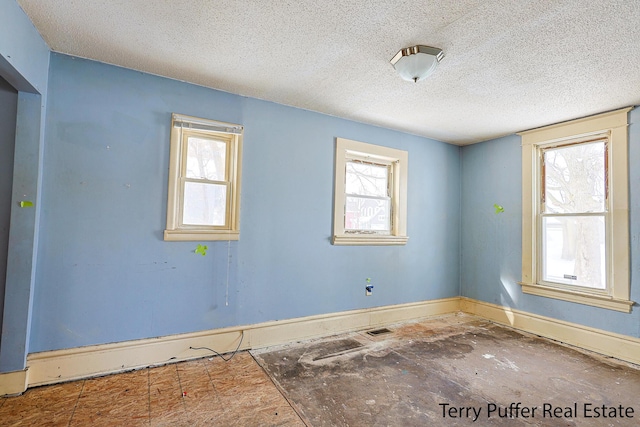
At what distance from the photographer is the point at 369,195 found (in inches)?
154

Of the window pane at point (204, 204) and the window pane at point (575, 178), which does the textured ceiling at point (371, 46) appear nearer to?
the window pane at point (575, 178)

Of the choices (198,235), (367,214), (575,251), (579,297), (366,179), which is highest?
(366,179)

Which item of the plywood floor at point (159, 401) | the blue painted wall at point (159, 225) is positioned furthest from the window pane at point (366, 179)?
the plywood floor at point (159, 401)

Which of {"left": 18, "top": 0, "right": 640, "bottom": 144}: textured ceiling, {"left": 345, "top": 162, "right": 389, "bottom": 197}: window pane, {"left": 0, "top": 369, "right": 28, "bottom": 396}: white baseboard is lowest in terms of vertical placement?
{"left": 0, "top": 369, "right": 28, "bottom": 396}: white baseboard

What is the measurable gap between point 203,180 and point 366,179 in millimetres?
1965

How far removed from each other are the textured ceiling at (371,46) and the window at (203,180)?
439 millimetres

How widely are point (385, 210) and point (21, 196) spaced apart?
138 inches

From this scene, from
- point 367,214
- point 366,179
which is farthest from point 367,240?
point 366,179

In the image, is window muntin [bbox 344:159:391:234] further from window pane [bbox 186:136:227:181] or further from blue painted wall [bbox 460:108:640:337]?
window pane [bbox 186:136:227:181]

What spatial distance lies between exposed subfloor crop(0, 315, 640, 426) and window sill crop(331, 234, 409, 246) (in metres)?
1.11

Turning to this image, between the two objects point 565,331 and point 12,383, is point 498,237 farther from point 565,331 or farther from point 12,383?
point 12,383

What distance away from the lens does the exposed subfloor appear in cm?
198

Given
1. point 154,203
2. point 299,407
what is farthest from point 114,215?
point 299,407

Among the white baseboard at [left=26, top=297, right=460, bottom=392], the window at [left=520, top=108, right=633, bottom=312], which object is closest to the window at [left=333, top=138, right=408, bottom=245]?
the white baseboard at [left=26, top=297, right=460, bottom=392]
